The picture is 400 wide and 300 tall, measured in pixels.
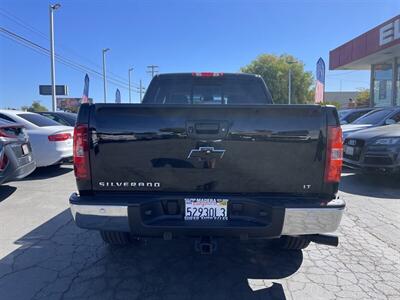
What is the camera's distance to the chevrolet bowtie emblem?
273 cm

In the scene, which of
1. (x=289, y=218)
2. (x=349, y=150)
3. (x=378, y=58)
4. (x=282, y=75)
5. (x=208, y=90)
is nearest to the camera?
(x=289, y=218)

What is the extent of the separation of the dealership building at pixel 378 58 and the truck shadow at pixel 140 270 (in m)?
16.7

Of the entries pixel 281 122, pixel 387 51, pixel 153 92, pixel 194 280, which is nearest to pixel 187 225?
pixel 194 280

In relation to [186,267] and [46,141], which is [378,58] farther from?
[186,267]

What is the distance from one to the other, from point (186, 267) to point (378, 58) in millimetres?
21612

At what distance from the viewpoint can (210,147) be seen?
2.73m

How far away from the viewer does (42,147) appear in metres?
7.78

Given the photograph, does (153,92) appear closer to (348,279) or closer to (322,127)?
(322,127)

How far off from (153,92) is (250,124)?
246 cm

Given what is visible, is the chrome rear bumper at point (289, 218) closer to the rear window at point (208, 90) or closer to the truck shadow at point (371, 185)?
the rear window at point (208, 90)

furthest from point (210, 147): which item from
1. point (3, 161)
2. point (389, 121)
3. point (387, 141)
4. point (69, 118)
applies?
point (69, 118)

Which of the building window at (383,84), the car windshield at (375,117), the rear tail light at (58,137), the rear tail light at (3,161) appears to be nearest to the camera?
the rear tail light at (3,161)

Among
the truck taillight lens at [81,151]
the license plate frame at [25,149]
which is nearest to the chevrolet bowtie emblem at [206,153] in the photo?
the truck taillight lens at [81,151]

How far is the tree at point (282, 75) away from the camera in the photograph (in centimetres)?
4944
